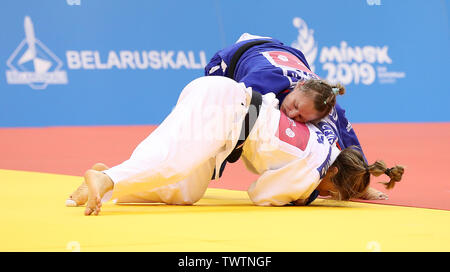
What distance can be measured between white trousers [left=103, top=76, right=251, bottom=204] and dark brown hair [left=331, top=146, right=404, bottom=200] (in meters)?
0.50

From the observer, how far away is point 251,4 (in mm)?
8867

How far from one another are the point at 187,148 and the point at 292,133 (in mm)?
505

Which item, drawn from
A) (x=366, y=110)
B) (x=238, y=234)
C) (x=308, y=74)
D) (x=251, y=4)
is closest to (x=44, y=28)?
(x=251, y=4)

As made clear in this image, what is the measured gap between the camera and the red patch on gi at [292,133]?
3.24 m

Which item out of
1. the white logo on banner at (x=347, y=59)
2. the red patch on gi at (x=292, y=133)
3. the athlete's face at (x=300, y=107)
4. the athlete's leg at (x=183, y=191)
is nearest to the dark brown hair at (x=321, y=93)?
the athlete's face at (x=300, y=107)

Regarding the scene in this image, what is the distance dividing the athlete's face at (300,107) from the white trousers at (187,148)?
0.25m

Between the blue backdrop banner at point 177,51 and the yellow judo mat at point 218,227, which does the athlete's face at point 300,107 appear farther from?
the blue backdrop banner at point 177,51

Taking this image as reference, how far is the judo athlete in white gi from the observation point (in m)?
3.00

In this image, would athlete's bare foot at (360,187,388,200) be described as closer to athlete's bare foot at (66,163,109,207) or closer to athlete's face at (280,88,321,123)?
athlete's face at (280,88,321,123)

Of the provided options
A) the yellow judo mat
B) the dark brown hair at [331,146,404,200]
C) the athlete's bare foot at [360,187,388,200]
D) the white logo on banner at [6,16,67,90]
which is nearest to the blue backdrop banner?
the white logo on banner at [6,16,67,90]

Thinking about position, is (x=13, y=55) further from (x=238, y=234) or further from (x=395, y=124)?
(x=238, y=234)

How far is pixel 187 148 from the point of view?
9.95ft

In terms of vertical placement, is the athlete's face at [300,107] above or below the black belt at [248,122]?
above

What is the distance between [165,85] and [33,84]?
1460 mm
